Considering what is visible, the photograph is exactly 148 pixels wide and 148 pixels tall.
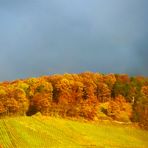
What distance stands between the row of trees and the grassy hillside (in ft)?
32.2

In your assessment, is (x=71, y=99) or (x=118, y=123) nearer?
(x=118, y=123)

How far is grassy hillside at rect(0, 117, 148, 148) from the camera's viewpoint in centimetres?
10962

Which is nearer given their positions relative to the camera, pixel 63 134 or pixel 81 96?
pixel 63 134

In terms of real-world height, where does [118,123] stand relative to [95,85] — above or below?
below

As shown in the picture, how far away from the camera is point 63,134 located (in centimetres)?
11781

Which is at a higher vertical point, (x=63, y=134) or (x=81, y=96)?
(x=81, y=96)

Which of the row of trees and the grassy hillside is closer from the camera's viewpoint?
the grassy hillside

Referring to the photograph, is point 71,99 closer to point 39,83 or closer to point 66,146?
point 39,83

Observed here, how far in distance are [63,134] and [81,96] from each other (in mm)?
41191

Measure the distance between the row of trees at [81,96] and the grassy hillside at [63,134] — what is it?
982cm

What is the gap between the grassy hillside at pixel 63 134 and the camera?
109625 mm

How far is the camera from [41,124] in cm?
12369

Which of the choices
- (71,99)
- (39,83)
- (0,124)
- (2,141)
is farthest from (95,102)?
(2,141)

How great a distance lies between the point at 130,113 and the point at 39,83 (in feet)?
105
